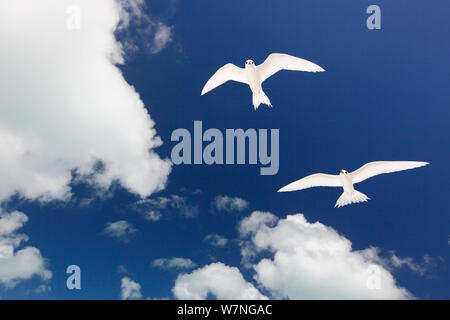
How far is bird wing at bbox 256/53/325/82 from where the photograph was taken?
21.9m

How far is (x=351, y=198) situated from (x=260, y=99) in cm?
749

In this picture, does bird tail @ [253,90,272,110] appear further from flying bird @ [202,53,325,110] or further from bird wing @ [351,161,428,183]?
bird wing @ [351,161,428,183]

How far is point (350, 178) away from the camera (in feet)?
72.2

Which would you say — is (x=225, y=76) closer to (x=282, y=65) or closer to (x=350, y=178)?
(x=282, y=65)

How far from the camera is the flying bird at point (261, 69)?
21984 mm

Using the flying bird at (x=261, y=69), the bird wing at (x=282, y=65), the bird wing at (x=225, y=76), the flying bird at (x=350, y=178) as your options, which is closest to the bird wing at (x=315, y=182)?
the flying bird at (x=350, y=178)

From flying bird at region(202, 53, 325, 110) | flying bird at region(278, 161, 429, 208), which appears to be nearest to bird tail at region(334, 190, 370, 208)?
flying bird at region(278, 161, 429, 208)

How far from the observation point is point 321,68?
21688 millimetres

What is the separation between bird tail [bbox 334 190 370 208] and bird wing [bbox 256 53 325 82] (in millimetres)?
7051

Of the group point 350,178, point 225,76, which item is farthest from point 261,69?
point 350,178
